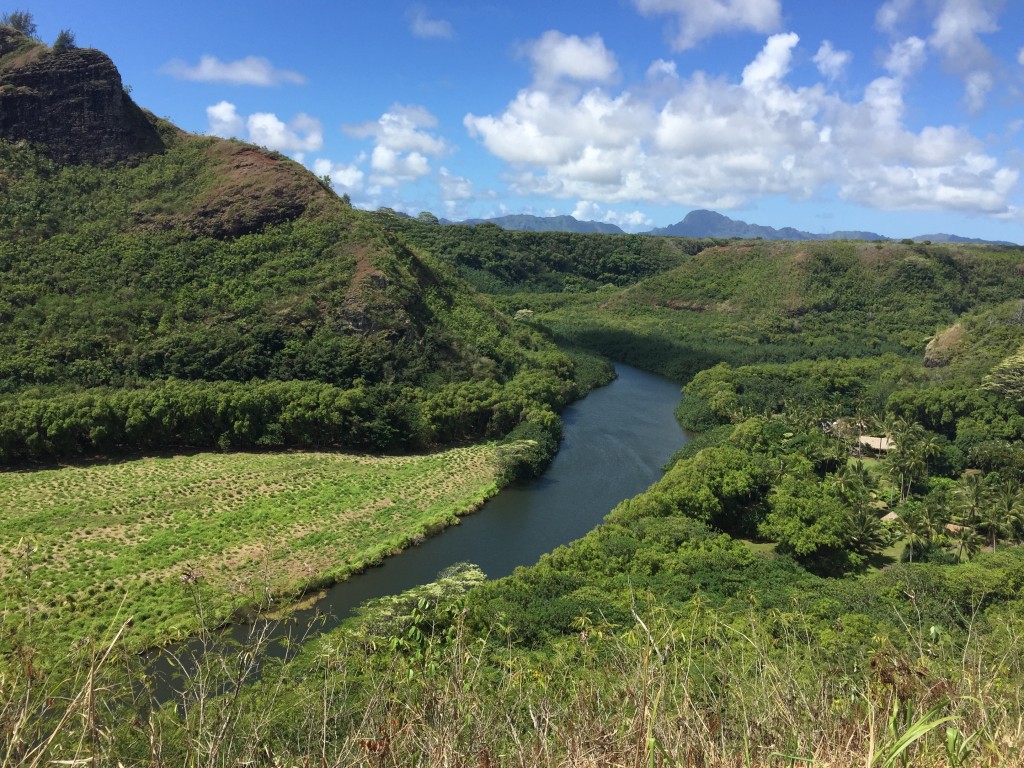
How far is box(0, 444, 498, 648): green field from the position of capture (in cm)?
2091

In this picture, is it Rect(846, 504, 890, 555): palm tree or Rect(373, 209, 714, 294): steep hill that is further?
Rect(373, 209, 714, 294): steep hill

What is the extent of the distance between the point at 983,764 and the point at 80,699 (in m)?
6.37

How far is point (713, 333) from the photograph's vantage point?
77625mm

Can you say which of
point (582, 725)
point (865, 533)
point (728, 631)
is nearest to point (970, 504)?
point (865, 533)

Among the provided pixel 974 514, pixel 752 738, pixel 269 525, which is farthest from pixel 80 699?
pixel 974 514

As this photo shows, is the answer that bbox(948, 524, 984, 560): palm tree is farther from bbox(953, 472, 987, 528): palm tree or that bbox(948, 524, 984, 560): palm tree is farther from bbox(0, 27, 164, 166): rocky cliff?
bbox(0, 27, 164, 166): rocky cliff

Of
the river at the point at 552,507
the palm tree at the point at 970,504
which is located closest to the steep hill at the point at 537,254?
the river at the point at 552,507

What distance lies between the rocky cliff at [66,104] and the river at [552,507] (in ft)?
136

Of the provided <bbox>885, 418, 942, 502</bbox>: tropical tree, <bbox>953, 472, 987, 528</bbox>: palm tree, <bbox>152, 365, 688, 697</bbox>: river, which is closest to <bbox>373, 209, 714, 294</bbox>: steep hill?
<bbox>152, 365, 688, 697</bbox>: river

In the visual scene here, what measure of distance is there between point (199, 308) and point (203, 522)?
2086 centimetres

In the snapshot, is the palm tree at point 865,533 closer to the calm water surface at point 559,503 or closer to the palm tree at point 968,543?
the palm tree at point 968,543

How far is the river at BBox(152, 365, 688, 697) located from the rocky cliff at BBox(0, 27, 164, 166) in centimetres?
4158

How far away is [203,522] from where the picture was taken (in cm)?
2672

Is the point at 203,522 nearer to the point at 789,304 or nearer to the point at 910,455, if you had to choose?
the point at 910,455
